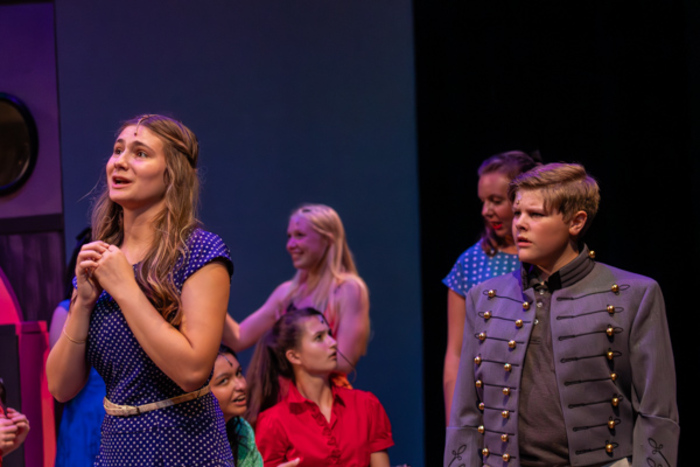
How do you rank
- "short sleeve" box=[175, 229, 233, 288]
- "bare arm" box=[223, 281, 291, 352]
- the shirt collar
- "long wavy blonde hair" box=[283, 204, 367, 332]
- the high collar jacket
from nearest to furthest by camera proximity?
"short sleeve" box=[175, 229, 233, 288]
the high collar jacket
the shirt collar
"long wavy blonde hair" box=[283, 204, 367, 332]
"bare arm" box=[223, 281, 291, 352]

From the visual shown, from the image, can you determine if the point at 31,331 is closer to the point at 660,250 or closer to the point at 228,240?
the point at 228,240

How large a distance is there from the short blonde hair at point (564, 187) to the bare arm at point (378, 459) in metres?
1.41

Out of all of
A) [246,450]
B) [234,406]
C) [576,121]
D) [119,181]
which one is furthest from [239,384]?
[576,121]

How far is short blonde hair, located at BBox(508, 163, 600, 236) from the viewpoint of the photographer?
91.5 inches

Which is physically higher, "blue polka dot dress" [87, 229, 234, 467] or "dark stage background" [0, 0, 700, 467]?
"dark stage background" [0, 0, 700, 467]

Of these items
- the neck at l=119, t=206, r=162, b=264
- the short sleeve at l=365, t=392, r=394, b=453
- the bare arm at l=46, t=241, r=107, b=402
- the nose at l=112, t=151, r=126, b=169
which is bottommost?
the short sleeve at l=365, t=392, r=394, b=453

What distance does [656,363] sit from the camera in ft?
6.88

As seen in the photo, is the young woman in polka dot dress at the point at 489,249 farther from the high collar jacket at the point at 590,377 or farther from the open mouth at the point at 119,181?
the open mouth at the point at 119,181

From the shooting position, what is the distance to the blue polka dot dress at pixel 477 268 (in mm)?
3119

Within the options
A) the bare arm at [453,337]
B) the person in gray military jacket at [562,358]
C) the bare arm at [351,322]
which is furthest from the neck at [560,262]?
the bare arm at [351,322]

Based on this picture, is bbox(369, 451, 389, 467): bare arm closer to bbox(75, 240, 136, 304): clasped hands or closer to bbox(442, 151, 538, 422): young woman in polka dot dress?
bbox(442, 151, 538, 422): young woman in polka dot dress

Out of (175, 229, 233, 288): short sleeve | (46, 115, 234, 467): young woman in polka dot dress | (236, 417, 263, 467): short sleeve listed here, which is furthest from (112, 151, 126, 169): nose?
(236, 417, 263, 467): short sleeve

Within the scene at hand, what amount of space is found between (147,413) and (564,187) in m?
1.41

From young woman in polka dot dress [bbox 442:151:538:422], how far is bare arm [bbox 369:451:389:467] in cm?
37
